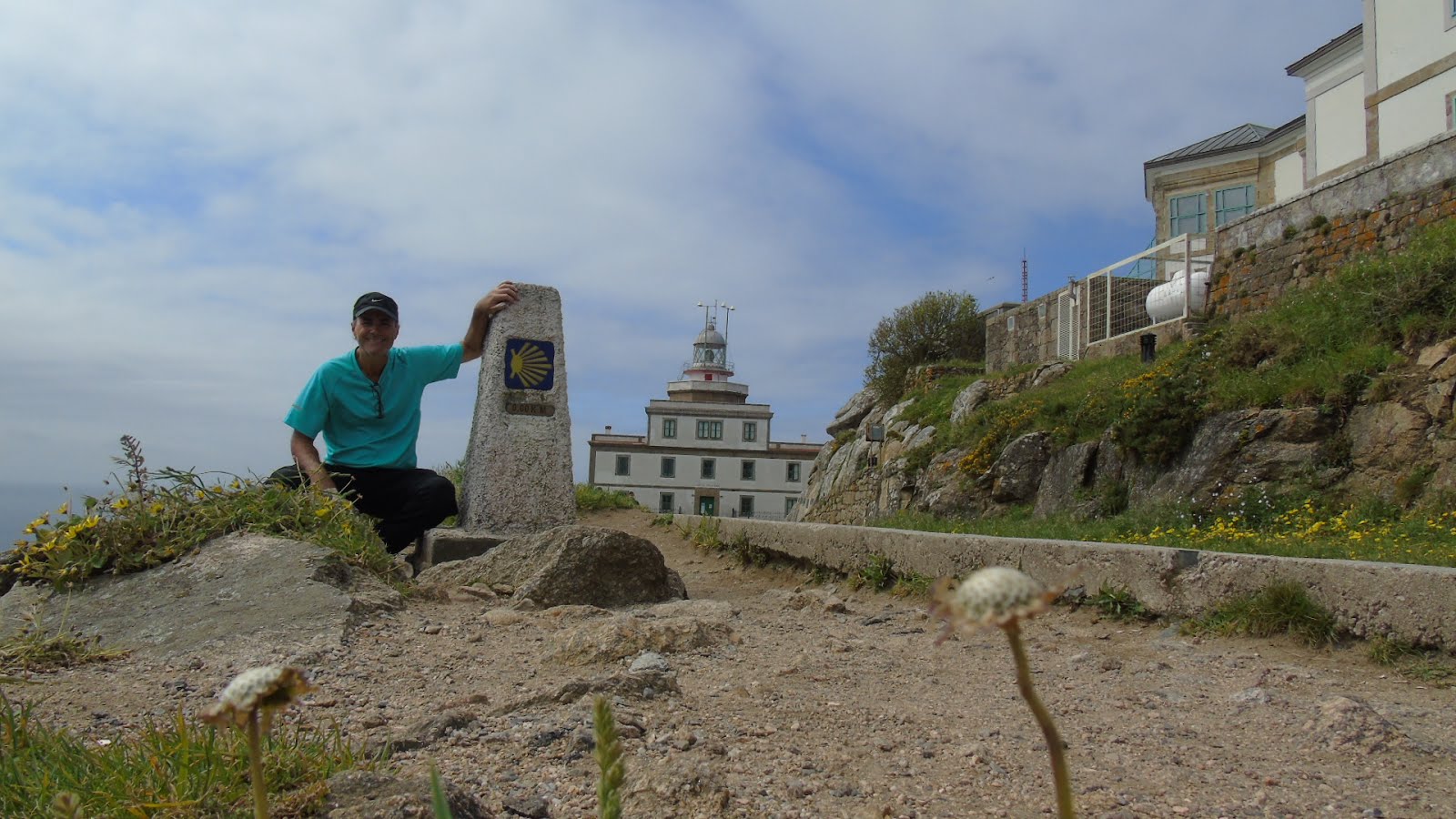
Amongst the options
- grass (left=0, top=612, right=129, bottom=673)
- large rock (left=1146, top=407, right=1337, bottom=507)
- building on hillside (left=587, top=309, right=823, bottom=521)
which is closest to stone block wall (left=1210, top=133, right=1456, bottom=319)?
large rock (left=1146, top=407, right=1337, bottom=507)

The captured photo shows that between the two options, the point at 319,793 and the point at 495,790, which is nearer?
the point at 319,793

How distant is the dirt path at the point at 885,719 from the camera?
1.97 meters

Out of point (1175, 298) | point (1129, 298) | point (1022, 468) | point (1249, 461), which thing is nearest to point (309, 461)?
point (1249, 461)

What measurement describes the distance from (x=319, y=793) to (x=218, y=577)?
252cm

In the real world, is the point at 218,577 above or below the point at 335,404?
below

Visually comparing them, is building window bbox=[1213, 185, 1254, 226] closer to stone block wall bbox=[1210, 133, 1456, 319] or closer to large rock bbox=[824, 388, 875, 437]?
large rock bbox=[824, 388, 875, 437]

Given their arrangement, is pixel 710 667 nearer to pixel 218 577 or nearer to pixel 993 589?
pixel 218 577

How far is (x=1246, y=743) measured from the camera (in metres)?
2.37

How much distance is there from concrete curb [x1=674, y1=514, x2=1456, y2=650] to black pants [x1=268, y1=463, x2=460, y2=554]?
8.33 ft

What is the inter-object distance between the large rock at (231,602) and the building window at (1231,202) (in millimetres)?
25855

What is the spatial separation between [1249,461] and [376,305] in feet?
21.0

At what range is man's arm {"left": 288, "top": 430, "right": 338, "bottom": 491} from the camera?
505 cm

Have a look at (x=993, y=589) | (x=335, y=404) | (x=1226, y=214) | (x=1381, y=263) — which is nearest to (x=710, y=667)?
(x=993, y=589)

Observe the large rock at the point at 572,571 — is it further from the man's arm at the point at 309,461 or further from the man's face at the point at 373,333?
the man's face at the point at 373,333
